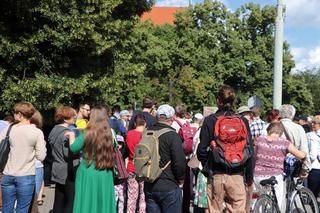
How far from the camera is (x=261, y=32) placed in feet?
177

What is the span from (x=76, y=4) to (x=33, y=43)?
6.19 feet

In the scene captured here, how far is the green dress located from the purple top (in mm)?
2389

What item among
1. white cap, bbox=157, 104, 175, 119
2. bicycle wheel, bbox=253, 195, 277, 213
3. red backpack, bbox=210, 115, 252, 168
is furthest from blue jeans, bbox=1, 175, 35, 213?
bicycle wheel, bbox=253, 195, 277, 213

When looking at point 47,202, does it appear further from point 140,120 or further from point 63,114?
point 63,114

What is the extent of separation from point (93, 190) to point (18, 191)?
122 centimetres

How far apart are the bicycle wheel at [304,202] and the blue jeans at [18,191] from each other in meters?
3.96

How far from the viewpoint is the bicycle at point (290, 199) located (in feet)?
24.3

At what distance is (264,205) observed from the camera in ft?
24.4

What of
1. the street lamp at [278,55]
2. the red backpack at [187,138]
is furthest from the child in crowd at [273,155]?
the street lamp at [278,55]

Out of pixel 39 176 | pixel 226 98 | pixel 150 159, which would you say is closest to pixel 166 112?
pixel 150 159

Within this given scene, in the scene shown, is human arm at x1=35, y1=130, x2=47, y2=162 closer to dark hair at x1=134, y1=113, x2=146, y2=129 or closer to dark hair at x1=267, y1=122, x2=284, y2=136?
dark hair at x1=134, y1=113, x2=146, y2=129

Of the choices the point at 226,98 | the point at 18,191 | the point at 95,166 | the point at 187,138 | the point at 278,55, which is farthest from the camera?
the point at 278,55

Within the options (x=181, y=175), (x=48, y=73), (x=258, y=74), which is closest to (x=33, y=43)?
(x=48, y=73)

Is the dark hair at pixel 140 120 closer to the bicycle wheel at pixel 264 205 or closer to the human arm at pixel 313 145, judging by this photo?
the bicycle wheel at pixel 264 205
